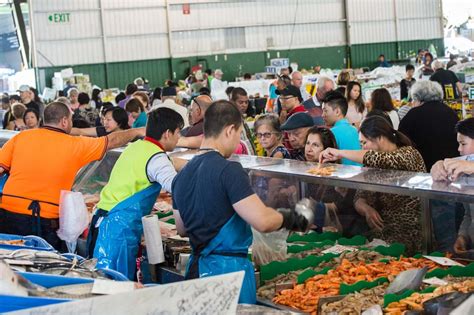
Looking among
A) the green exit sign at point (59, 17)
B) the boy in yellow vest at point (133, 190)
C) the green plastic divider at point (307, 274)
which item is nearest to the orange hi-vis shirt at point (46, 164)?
the boy in yellow vest at point (133, 190)

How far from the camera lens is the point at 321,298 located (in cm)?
383

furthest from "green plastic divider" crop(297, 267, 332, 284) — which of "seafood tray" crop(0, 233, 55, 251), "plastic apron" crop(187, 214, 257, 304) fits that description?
"seafood tray" crop(0, 233, 55, 251)

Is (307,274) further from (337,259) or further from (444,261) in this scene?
(444,261)

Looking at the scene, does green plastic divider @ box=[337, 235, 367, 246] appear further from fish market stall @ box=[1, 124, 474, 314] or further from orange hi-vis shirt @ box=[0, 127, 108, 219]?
orange hi-vis shirt @ box=[0, 127, 108, 219]

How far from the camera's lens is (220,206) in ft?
12.5

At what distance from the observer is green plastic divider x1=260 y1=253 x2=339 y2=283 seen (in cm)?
443

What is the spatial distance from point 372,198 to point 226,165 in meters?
1.16

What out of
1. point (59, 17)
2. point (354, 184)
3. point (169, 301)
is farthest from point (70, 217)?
point (59, 17)

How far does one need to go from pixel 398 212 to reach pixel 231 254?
3.37ft

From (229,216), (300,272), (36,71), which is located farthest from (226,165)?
(36,71)

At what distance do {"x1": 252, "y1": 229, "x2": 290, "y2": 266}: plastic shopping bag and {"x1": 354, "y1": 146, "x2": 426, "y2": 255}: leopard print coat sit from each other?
491 mm

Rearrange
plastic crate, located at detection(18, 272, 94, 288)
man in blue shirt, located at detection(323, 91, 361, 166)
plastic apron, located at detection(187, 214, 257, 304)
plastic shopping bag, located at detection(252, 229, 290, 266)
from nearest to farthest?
plastic crate, located at detection(18, 272, 94, 288)
plastic apron, located at detection(187, 214, 257, 304)
plastic shopping bag, located at detection(252, 229, 290, 266)
man in blue shirt, located at detection(323, 91, 361, 166)

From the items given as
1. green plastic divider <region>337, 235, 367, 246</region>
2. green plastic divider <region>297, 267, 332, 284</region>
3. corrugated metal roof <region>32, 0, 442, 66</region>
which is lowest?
green plastic divider <region>297, 267, 332, 284</region>

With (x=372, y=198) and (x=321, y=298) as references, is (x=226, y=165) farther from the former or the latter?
(x=372, y=198)
